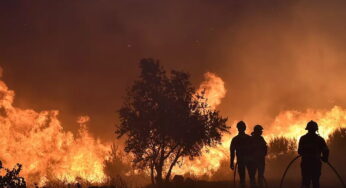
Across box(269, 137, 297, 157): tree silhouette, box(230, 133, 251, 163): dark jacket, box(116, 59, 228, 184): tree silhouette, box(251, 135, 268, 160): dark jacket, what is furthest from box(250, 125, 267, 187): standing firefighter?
box(269, 137, 297, 157): tree silhouette

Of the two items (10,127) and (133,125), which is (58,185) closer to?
(133,125)

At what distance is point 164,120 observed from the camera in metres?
36.3

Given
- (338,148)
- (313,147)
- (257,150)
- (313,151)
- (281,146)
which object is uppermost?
(281,146)

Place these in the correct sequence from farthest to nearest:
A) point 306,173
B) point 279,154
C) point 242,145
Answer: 1. point 279,154
2. point 242,145
3. point 306,173

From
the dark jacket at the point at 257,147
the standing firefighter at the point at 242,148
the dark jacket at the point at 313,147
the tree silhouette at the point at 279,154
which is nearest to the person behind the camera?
the dark jacket at the point at 313,147

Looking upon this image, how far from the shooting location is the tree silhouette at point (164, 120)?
119 feet

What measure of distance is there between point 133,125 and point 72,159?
26144 millimetres

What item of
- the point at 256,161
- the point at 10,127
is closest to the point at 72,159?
the point at 10,127

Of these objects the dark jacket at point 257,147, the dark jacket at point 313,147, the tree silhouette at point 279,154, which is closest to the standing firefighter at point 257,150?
the dark jacket at point 257,147

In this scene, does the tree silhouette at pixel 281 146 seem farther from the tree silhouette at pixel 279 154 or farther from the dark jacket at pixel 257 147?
the dark jacket at pixel 257 147

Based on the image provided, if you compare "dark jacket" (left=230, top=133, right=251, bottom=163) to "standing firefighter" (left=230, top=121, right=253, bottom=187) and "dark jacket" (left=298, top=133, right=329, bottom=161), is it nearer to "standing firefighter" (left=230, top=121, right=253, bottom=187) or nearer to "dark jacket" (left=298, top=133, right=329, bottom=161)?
"standing firefighter" (left=230, top=121, right=253, bottom=187)

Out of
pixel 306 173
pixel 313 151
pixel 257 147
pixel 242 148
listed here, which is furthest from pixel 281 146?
pixel 313 151

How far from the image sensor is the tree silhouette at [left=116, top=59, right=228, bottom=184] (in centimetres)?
3616

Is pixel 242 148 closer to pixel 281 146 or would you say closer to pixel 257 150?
pixel 257 150
